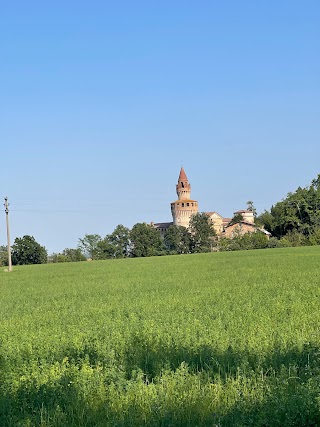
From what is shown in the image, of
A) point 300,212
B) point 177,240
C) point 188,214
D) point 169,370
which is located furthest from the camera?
point 188,214

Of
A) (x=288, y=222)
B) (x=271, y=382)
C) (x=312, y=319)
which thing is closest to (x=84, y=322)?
(x=312, y=319)

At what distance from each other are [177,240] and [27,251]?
36.5 m

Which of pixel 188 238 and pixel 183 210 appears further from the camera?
pixel 183 210

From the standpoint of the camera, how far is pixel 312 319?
11633mm

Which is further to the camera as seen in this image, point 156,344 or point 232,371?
point 156,344

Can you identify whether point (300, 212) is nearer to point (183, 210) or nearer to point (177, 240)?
point (177, 240)

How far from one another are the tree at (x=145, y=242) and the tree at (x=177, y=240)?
7.63ft

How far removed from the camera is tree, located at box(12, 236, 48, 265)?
415ft

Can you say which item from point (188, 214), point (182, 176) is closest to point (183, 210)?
point (188, 214)

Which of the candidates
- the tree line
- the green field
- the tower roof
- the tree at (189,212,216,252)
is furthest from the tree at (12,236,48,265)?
the green field

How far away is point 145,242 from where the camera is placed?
13675 cm

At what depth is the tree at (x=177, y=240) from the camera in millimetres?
136250

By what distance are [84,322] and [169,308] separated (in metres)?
3.15

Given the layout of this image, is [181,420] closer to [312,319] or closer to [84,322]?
[312,319]
